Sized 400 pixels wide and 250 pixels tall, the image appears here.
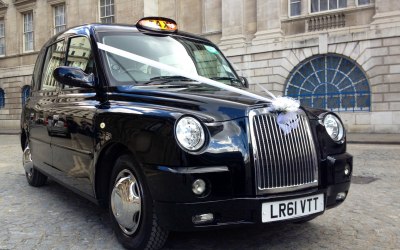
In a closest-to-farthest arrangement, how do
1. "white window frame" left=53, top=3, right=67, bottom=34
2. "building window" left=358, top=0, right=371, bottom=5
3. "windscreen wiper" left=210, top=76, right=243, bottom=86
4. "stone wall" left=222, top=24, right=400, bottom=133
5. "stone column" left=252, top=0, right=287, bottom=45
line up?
"windscreen wiper" left=210, top=76, right=243, bottom=86 → "stone wall" left=222, top=24, right=400, bottom=133 → "building window" left=358, top=0, right=371, bottom=5 → "stone column" left=252, top=0, right=287, bottom=45 → "white window frame" left=53, top=3, right=67, bottom=34

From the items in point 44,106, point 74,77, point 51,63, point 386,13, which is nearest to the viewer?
point 74,77

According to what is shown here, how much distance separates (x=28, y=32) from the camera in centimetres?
3055

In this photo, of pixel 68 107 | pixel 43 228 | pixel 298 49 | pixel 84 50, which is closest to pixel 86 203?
pixel 43 228

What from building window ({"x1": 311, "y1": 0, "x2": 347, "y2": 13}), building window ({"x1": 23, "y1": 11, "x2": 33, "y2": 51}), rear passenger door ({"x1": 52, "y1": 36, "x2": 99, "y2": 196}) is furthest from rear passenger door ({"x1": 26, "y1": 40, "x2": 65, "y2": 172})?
building window ({"x1": 23, "y1": 11, "x2": 33, "y2": 51})

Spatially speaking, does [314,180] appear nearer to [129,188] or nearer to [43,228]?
[129,188]

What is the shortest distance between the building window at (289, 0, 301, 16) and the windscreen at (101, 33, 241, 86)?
51.3ft

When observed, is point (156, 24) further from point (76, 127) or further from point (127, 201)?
point (127, 201)

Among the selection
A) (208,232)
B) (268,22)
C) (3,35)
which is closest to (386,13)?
(268,22)

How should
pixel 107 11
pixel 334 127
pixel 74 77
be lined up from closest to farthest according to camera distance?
pixel 334 127 → pixel 74 77 → pixel 107 11

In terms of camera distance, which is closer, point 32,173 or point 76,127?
point 76,127

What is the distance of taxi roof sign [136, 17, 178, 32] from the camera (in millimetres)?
4227

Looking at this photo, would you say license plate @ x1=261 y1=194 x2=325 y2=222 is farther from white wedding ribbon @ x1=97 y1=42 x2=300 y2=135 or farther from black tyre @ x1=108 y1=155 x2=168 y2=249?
black tyre @ x1=108 y1=155 x2=168 y2=249

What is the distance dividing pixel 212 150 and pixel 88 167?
4.74 ft

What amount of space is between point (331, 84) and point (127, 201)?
16.1 meters
